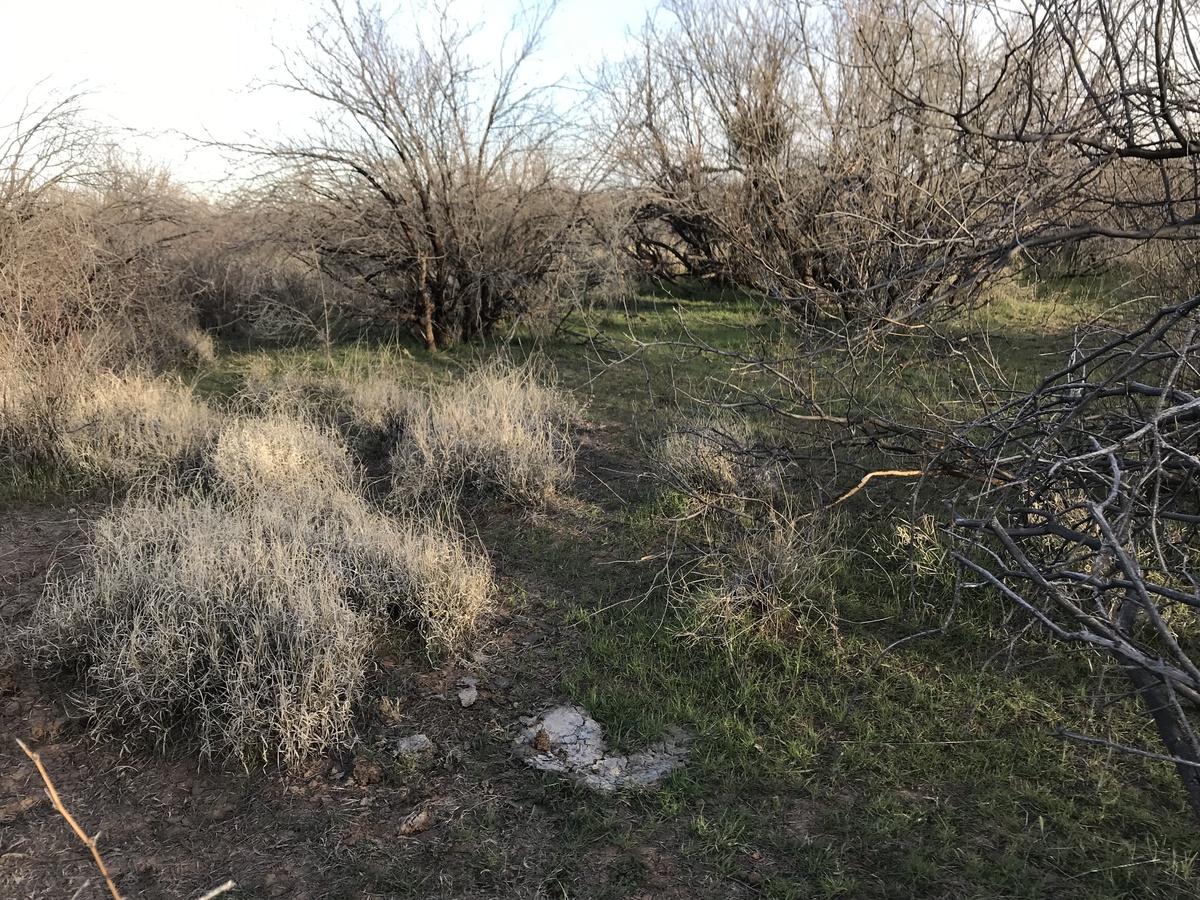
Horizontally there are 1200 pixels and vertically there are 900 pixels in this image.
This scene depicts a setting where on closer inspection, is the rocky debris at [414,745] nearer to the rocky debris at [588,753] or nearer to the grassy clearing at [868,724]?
the rocky debris at [588,753]

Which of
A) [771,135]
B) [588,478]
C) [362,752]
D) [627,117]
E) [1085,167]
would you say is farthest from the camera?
[627,117]

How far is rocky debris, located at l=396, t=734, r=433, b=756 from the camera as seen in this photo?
2982mm

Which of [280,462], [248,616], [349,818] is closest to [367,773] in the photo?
[349,818]

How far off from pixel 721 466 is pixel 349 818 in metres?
3.05

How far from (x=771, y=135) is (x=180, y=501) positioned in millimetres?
7919

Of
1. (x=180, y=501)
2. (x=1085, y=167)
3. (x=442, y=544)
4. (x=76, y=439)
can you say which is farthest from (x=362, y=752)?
(x=76, y=439)

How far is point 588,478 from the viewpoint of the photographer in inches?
227

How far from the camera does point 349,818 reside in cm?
269

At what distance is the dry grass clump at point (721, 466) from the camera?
455 centimetres

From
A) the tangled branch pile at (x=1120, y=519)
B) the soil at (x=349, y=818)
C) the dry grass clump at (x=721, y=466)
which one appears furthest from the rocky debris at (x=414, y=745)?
the tangled branch pile at (x=1120, y=519)

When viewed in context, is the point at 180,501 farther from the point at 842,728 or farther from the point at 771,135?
the point at 771,135

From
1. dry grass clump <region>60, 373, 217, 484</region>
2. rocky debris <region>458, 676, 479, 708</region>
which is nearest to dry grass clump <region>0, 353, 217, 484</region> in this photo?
dry grass clump <region>60, 373, 217, 484</region>

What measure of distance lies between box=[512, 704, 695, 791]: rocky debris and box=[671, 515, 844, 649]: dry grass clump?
0.64 meters

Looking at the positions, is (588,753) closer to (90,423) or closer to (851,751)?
(851,751)
